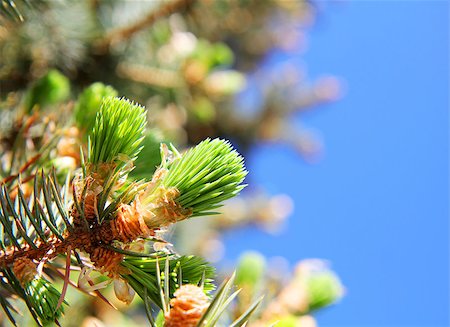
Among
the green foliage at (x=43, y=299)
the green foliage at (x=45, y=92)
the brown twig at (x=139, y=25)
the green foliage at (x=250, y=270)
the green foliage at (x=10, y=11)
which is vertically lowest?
the green foliage at (x=43, y=299)

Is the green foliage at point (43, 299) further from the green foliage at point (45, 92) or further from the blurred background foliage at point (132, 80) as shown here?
the green foliage at point (45, 92)

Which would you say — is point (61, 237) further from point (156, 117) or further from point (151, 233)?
point (156, 117)

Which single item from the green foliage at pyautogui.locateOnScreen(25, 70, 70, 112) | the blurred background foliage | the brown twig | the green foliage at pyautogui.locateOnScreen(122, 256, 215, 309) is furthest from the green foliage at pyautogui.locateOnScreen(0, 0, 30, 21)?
the brown twig

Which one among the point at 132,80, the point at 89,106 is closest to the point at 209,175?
the point at 89,106

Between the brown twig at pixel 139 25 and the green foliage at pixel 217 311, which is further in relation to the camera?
the brown twig at pixel 139 25

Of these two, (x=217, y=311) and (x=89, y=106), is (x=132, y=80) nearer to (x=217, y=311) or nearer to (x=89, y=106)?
(x=89, y=106)

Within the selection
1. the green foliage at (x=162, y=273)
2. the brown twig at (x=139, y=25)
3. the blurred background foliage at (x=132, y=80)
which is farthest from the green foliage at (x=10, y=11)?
the brown twig at (x=139, y=25)
